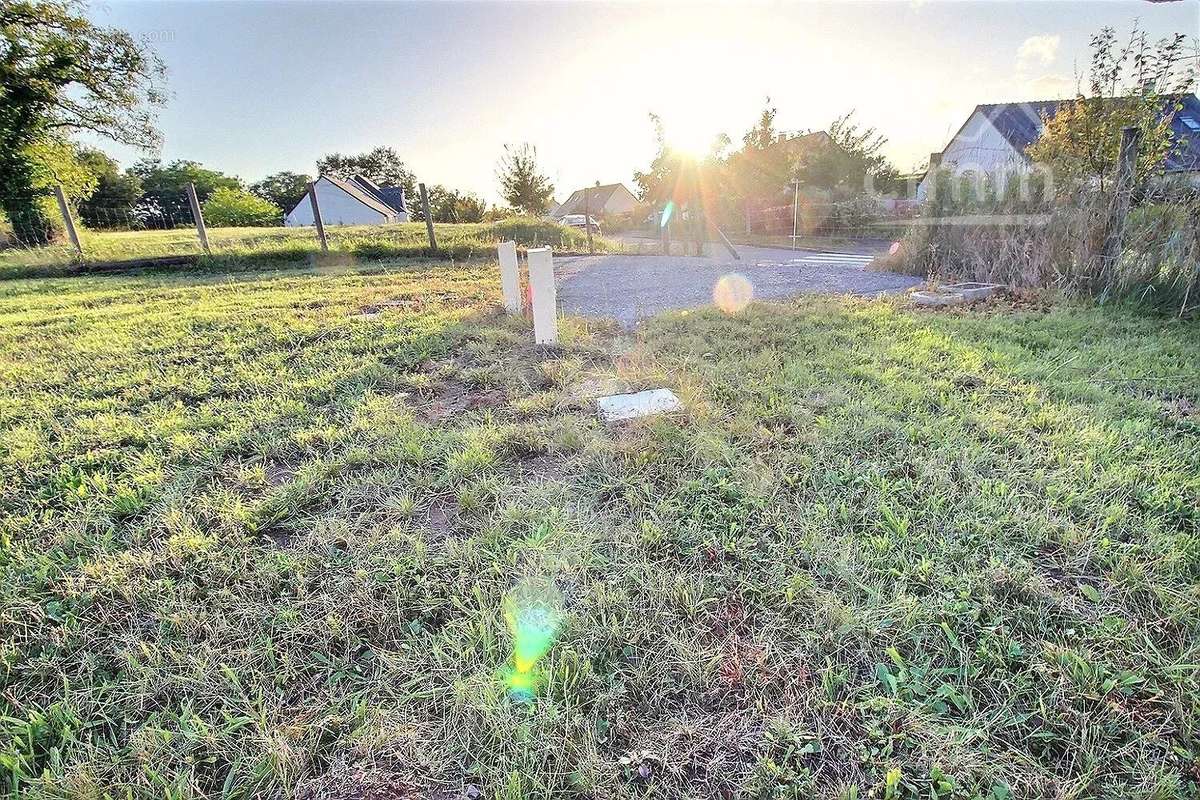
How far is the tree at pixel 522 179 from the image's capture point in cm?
2012

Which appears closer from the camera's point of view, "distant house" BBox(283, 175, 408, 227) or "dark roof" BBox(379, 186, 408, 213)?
"distant house" BBox(283, 175, 408, 227)

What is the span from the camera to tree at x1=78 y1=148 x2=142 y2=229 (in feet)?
48.4

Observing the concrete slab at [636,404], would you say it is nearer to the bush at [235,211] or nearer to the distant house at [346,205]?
the distant house at [346,205]

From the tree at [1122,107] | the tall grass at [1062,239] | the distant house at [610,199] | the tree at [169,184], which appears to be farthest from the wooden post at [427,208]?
the tree at [169,184]

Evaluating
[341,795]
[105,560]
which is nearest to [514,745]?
[341,795]

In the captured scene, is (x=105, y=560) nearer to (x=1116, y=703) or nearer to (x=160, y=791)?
(x=160, y=791)

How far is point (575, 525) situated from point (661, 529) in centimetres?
31

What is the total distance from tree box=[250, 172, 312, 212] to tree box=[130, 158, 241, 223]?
615 cm

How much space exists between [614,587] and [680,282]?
251 inches

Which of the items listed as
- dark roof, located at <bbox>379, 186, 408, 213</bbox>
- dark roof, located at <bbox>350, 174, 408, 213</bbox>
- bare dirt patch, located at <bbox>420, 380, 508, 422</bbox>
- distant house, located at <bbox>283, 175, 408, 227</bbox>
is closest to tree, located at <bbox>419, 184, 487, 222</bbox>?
distant house, located at <bbox>283, 175, 408, 227</bbox>

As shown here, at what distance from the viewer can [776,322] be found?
14.2 ft

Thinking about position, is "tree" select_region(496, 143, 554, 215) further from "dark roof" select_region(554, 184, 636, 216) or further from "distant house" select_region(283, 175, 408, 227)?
"dark roof" select_region(554, 184, 636, 216)

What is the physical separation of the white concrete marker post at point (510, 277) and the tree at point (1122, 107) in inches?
221

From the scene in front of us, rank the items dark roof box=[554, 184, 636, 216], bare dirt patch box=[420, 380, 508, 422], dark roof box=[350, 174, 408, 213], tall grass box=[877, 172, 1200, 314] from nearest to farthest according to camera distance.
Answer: bare dirt patch box=[420, 380, 508, 422] → tall grass box=[877, 172, 1200, 314] → dark roof box=[350, 174, 408, 213] → dark roof box=[554, 184, 636, 216]
